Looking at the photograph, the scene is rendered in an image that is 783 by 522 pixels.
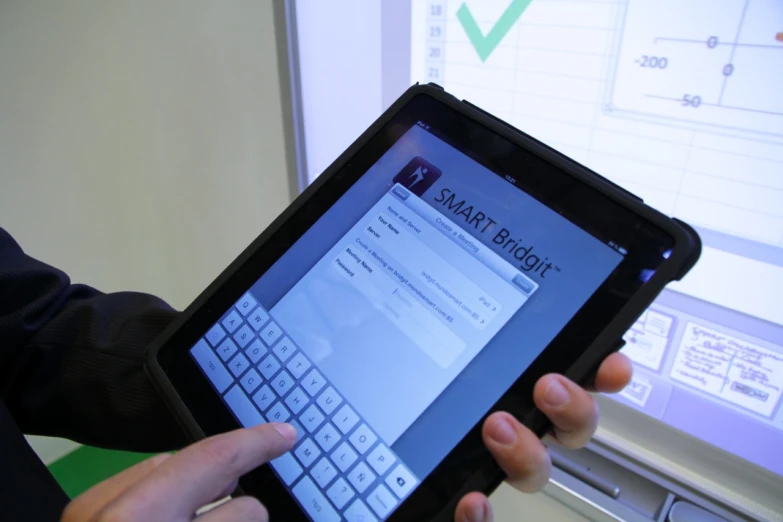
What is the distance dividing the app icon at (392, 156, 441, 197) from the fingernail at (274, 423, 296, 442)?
198 millimetres

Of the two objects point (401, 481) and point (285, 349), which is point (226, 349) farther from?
point (401, 481)

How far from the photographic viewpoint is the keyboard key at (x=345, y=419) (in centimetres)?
37

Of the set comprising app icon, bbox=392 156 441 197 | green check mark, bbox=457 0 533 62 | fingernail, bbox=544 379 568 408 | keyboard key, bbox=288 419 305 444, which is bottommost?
keyboard key, bbox=288 419 305 444

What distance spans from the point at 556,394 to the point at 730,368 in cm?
32

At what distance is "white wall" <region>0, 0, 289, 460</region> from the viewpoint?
841 mm

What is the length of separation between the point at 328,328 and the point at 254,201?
58 centimetres

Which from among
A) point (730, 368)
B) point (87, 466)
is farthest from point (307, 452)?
point (87, 466)

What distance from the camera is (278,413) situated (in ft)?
1.27

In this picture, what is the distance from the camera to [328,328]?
1.31 ft

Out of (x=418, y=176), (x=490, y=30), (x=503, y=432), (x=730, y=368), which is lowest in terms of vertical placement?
(x=503, y=432)

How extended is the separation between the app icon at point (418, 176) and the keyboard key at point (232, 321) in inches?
6.8

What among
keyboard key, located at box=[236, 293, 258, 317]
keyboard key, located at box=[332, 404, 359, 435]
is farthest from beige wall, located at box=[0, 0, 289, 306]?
keyboard key, located at box=[332, 404, 359, 435]

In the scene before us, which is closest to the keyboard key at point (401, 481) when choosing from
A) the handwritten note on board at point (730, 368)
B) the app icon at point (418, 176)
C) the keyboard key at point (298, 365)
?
the keyboard key at point (298, 365)

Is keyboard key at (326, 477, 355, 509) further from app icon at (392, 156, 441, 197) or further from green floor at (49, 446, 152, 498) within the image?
green floor at (49, 446, 152, 498)
